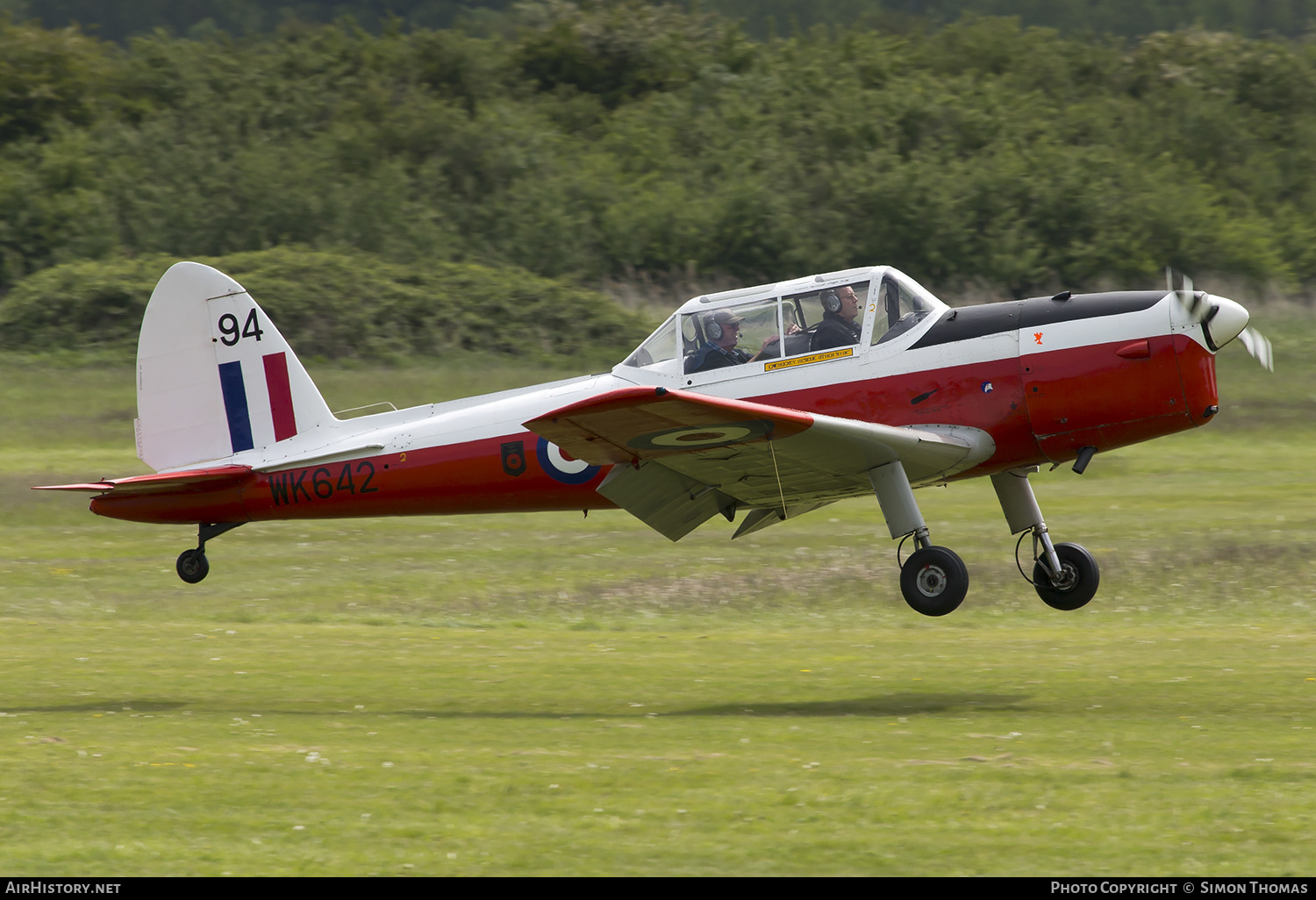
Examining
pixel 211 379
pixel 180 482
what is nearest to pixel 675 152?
pixel 211 379

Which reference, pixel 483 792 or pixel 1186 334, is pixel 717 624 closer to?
pixel 1186 334

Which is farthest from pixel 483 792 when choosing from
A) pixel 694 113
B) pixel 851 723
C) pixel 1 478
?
pixel 694 113

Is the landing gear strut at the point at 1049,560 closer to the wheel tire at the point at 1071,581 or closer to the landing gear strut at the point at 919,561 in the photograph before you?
the wheel tire at the point at 1071,581

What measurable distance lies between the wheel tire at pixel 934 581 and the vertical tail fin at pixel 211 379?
5207mm

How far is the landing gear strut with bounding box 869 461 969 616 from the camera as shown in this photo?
420 inches

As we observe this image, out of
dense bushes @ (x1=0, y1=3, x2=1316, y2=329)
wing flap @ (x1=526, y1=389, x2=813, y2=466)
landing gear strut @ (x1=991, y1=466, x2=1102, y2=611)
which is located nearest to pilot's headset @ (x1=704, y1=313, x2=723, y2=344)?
wing flap @ (x1=526, y1=389, x2=813, y2=466)

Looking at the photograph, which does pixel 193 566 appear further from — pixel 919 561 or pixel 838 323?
pixel 919 561

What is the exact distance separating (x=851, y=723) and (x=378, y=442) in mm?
4701

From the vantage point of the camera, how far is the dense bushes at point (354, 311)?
3034 cm

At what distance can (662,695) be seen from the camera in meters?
11.4

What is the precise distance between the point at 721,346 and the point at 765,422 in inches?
56.9

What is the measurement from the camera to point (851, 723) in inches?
399

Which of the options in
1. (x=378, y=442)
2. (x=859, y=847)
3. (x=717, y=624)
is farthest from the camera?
(x=717, y=624)

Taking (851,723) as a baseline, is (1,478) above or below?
below
